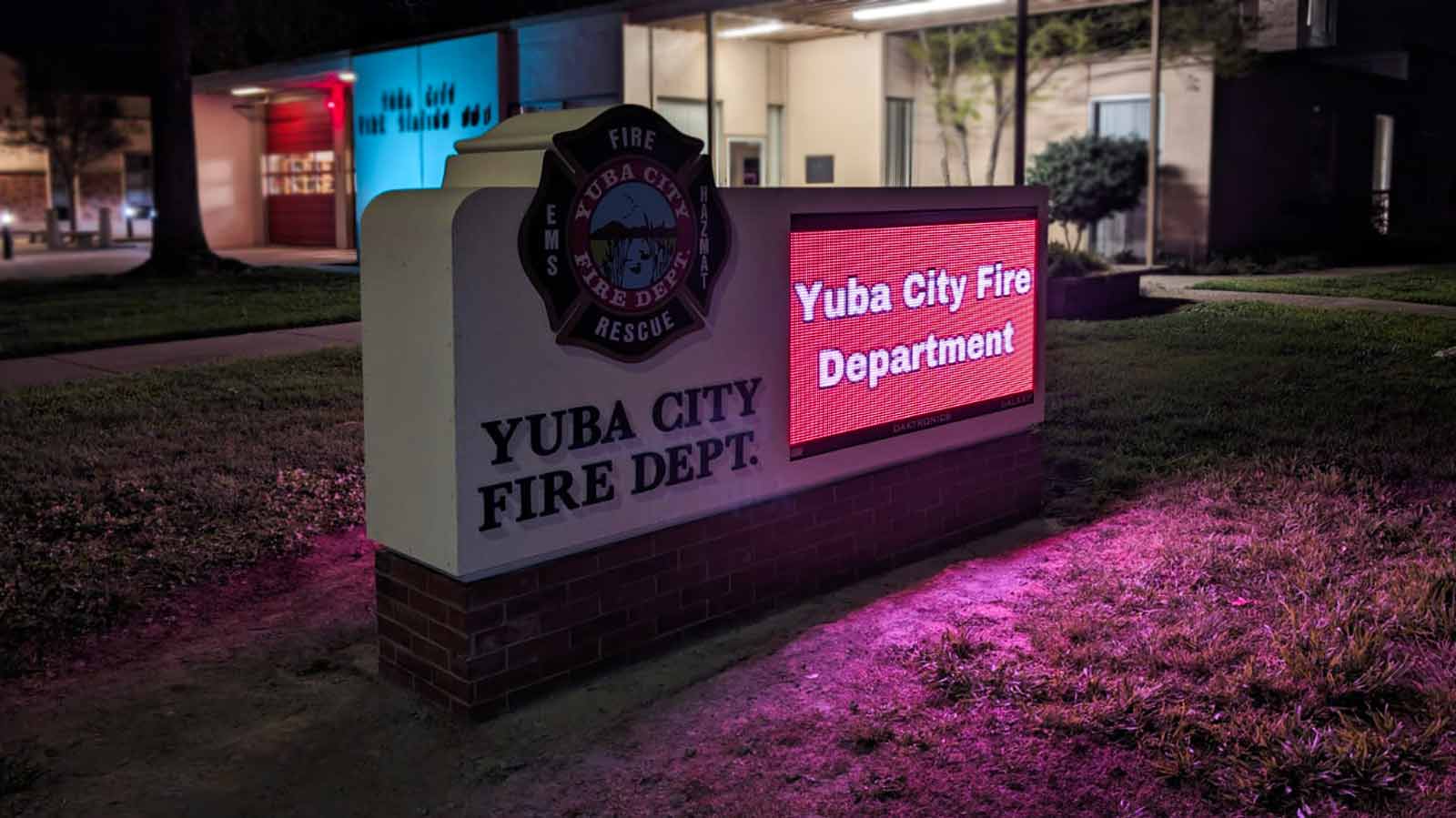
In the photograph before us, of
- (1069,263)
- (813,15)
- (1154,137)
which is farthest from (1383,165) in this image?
(1069,263)

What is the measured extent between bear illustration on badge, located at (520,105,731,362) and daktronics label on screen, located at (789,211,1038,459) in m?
0.57

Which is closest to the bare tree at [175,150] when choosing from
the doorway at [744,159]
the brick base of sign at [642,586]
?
the doorway at [744,159]

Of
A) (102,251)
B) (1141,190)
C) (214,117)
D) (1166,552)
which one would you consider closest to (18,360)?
(1166,552)

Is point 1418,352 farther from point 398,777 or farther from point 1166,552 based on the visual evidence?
point 398,777

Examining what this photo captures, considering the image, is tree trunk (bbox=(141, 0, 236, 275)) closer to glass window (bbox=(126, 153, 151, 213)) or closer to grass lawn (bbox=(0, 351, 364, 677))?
grass lawn (bbox=(0, 351, 364, 677))

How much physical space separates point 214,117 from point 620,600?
33589 mm

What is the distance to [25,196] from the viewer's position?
43.3m

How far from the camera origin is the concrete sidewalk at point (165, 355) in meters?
10.6

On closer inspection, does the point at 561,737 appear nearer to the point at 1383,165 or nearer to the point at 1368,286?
the point at 1368,286

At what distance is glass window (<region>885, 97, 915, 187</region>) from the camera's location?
25.5 metres

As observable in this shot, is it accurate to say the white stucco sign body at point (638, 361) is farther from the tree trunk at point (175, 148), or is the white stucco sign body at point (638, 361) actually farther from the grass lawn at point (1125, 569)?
the tree trunk at point (175, 148)

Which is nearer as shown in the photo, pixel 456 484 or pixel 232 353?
pixel 456 484

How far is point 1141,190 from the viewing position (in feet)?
75.0

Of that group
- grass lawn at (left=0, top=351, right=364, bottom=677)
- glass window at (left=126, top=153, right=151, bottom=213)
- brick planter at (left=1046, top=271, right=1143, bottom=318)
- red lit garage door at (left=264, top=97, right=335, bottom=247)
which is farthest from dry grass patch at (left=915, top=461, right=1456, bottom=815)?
glass window at (left=126, top=153, right=151, bottom=213)
